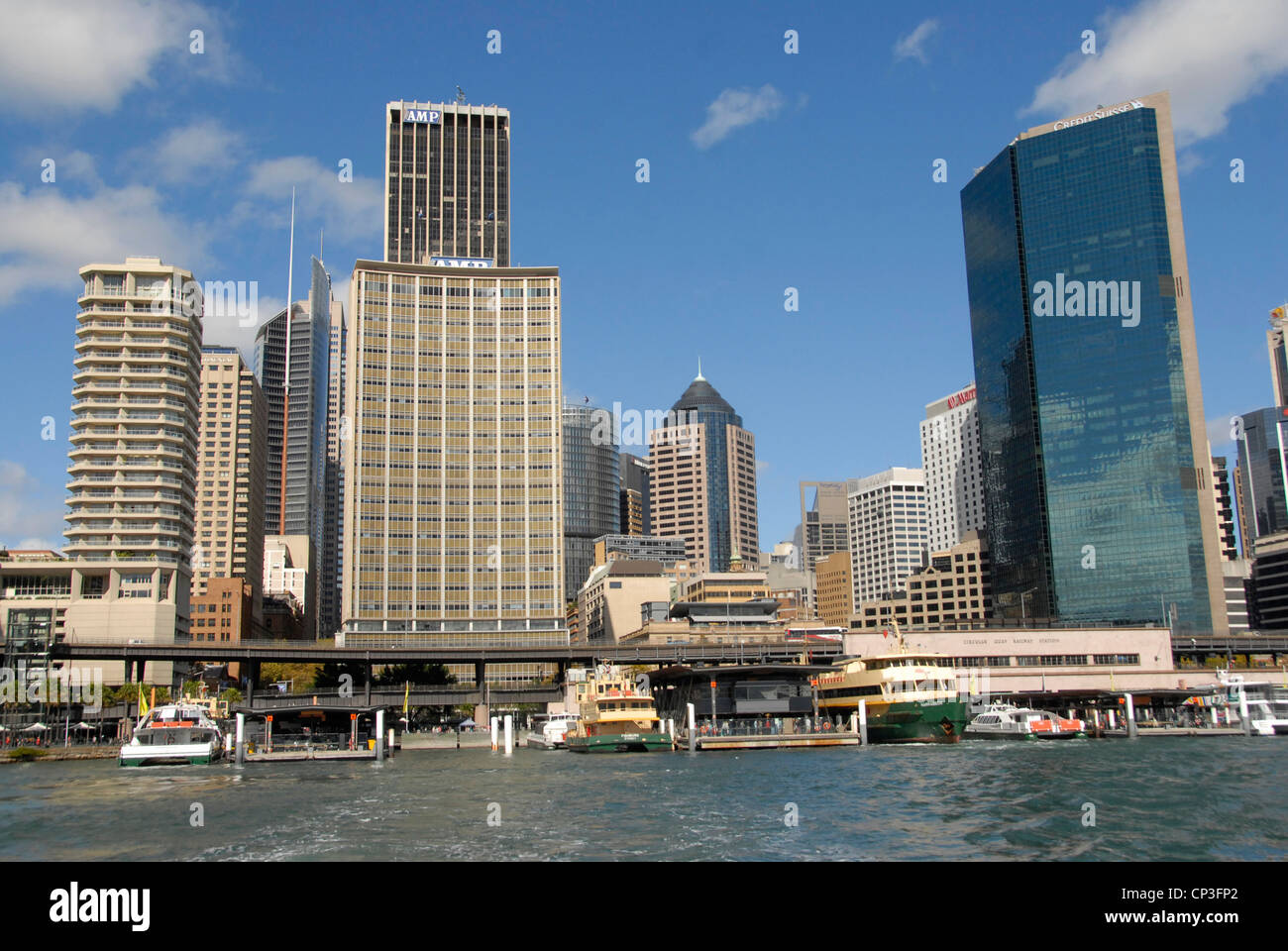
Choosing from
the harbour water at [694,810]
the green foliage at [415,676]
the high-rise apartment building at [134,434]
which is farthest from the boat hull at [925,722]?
the high-rise apartment building at [134,434]

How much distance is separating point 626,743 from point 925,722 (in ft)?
88.6

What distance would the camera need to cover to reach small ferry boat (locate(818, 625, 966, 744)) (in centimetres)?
9206

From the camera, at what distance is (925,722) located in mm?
92188

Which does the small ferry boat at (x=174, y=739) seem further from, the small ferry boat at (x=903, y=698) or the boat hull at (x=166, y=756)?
the small ferry boat at (x=903, y=698)

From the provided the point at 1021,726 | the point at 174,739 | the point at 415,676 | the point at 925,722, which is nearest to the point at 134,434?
the point at 415,676

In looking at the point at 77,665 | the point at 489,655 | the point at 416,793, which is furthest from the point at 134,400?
the point at 416,793

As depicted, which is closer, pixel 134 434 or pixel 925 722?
pixel 925 722

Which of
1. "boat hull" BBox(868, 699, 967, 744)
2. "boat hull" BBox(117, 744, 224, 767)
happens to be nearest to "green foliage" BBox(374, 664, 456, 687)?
"boat hull" BBox(117, 744, 224, 767)

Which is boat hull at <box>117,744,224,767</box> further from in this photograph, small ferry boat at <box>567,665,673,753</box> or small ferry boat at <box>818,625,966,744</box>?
small ferry boat at <box>818,625,966,744</box>

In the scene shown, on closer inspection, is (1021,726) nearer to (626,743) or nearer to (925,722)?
(925,722)

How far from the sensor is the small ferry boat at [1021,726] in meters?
94.2

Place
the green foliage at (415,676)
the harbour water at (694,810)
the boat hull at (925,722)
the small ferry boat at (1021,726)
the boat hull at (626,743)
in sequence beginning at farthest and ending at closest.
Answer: the green foliage at (415,676), the small ferry boat at (1021,726), the boat hull at (925,722), the boat hull at (626,743), the harbour water at (694,810)

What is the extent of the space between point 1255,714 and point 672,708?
6104cm

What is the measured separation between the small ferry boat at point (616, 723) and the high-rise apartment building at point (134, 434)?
308ft
